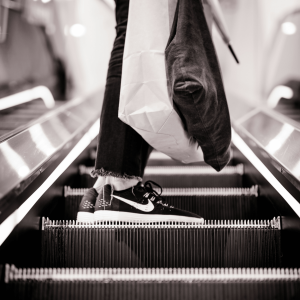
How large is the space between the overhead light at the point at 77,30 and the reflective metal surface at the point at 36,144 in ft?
9.62

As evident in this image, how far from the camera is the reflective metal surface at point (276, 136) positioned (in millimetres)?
1959

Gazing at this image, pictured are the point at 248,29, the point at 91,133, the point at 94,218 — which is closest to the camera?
the point at 94,218

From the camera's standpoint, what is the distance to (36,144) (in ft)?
7.23

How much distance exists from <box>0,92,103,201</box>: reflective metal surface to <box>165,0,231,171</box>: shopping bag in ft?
2.33

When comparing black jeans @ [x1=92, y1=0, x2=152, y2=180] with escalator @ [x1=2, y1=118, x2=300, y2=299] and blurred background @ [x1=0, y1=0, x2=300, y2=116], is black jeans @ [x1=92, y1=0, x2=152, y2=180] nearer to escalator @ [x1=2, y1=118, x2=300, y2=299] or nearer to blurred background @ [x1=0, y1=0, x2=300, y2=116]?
escalator @ [x1=2, y1=118, x2=300, y2=299]

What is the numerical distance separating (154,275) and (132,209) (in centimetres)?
49

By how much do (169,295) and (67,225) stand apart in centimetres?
65

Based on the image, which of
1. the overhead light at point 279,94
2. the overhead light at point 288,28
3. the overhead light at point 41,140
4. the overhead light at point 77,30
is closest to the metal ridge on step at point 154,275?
the overhead light at point 41,140

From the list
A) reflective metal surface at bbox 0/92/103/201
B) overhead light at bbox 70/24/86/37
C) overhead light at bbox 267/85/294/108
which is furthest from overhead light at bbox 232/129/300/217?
overhead light at bbox 70/24/86/37

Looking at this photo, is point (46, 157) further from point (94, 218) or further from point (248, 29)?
point (248, 29)

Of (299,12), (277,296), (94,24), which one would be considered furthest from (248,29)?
(277,296)

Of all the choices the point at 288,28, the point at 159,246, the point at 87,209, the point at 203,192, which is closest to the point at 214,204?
the point at 203,192

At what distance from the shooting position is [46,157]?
6.81 ft

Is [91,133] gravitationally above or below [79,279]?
above
